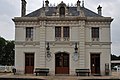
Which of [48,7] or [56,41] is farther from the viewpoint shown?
[48,7]

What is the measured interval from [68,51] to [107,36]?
468cm

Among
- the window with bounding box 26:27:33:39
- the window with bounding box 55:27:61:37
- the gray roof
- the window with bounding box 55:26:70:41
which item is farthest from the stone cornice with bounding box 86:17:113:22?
the window with bounding box 26:27:33:39

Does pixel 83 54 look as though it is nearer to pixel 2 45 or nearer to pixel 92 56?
pixel 92 56

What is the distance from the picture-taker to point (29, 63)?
28875 millimetres

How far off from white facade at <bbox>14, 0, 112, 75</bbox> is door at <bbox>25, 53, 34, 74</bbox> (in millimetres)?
385

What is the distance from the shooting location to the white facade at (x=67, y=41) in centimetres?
2819

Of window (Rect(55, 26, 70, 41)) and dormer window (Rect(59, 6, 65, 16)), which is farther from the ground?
dormer window (Rect(59, 6, 65, 16))

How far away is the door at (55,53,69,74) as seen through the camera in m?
28.4

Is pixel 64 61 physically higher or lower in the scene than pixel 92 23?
lower

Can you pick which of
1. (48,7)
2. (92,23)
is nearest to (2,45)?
(48,7)

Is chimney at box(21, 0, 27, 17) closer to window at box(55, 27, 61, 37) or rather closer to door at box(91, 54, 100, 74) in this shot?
window at box(55, 27, 61, 37)

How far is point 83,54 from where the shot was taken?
28062 millimetres

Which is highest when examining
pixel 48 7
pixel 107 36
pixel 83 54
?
pixel 48 7

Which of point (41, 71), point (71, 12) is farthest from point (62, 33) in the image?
point (41, 71)
